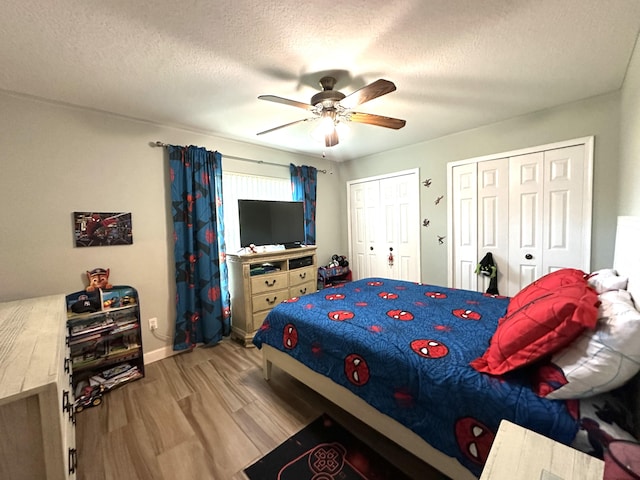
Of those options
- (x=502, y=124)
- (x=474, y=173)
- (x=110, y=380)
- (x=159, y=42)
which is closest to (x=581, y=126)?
(x=502, y=124)

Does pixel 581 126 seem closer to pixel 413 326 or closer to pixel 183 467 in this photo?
pixel 413 326

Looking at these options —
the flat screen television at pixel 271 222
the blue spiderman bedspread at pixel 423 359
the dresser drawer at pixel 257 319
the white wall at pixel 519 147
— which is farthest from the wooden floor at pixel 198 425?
the white wall at pixel 519 147

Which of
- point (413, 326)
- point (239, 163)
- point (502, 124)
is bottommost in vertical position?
point (413, 326)

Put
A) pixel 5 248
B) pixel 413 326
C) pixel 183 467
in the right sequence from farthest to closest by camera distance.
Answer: pixel 5 248 < pixel 413 326 < pixel 183 467

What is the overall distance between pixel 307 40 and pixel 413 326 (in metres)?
1.83

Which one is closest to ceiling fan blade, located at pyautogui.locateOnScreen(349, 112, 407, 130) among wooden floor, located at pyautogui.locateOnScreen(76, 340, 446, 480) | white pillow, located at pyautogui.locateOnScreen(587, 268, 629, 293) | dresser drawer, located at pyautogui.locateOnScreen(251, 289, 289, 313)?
white pillow, located at pyautogui.locateOnScreen(587, 268, 629, 293)

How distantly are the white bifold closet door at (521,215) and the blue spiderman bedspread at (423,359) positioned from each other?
3.69ft

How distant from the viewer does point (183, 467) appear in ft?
4.83

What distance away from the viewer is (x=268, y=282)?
3.08 m

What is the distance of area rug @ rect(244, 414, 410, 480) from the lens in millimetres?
1396

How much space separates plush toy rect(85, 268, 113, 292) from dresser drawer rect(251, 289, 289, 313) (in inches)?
53.0

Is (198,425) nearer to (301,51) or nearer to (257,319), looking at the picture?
(257,319)

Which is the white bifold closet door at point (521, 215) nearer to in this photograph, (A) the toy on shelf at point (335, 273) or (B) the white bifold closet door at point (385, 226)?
(B) the white bifold closet door at point (385, 226)

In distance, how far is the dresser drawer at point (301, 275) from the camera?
10.9ft
